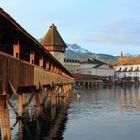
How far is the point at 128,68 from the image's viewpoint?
598 feet

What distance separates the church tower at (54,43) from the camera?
99.4 metres

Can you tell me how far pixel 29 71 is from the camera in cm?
1914

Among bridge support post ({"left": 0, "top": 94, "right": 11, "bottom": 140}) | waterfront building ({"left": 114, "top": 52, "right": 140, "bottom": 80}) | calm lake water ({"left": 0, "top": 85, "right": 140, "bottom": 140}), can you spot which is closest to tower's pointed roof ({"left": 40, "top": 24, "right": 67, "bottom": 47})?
calm lake water ({"left": 0, "top": 85, "right": 140, "bottom": 140})

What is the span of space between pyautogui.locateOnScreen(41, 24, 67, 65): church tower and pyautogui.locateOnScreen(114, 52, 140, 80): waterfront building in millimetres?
80051

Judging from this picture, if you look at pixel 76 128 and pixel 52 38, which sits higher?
pixel 52 38

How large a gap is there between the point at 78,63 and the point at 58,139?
441ft

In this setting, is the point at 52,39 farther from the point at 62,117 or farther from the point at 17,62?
the point at 17,62

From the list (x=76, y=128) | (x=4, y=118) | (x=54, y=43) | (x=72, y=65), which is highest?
(x=54, y=43)

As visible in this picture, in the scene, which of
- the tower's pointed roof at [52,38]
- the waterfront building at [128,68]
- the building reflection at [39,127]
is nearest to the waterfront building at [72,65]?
the waterfront building at [128,68]

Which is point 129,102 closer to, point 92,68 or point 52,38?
point 52,38

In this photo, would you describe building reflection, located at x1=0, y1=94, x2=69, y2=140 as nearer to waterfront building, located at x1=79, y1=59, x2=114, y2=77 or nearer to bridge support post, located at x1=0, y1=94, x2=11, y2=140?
bridge support post, located at x1=0, y1=94, x2=11, y2=140

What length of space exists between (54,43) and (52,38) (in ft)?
5.73

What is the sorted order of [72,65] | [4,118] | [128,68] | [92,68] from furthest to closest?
[128,68] < [92,68] < [72,65] < [4,118]

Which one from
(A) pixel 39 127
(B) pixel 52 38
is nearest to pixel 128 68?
(B) pixel 52 38
